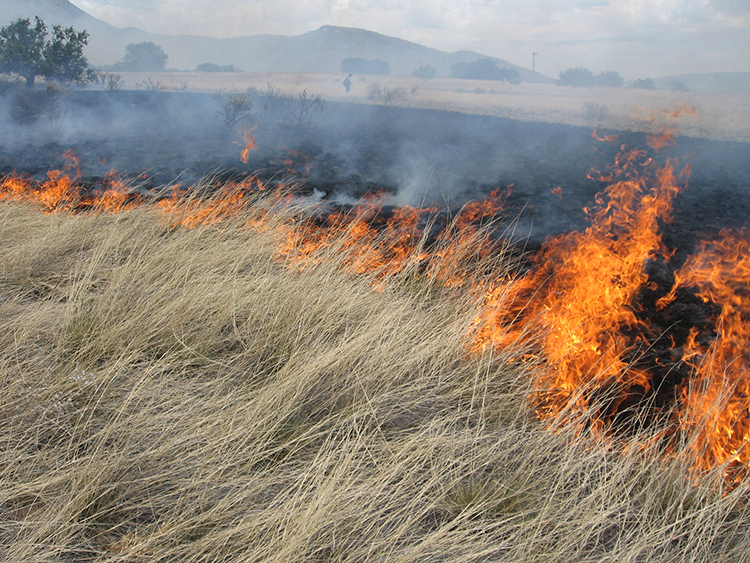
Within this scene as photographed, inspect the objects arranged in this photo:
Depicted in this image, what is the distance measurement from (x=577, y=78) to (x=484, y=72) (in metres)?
16.7

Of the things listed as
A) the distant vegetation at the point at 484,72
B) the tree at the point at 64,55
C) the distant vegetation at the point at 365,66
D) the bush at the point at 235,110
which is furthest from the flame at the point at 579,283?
the distant vegetation at the point at 365,66

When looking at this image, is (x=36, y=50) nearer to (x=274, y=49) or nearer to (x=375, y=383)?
(x=375, y=383)

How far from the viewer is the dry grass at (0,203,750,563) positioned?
5.31ft

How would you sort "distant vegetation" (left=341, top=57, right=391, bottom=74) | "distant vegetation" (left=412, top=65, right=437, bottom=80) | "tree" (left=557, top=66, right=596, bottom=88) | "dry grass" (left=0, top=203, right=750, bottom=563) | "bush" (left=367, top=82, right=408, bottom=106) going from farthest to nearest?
1. "distant vegetation" (left=341, top=57, right=391, bottom=74)
2. "distant vegetation" (left=412, top=65, right=437, bottom=80)
3. "tree" (left=557, top=66, right=596, bottom=88)
4. "bush" (left=367, top=82, right=408, bottom=106)
5. "dry grass" (left=0, top=203, right=750, bottom=563)

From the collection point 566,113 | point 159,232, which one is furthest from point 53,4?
point 159,232

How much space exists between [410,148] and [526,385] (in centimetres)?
793

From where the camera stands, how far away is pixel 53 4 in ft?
262

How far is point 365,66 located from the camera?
5138cm

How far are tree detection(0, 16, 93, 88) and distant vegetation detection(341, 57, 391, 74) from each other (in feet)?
126

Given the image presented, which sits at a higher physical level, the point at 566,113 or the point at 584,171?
the point at 566,113

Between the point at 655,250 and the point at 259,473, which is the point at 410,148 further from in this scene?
the point at 259,473

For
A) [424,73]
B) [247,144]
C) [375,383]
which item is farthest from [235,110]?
[424,73]

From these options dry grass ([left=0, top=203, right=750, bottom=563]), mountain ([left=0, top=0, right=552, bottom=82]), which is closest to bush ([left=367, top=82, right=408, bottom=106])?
dry grass ([left=0, top=203, right=750, bottom=563])

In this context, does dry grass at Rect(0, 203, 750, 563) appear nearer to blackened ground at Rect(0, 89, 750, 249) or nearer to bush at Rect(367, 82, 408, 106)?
blackened ground at Rect(0, 89, 750, 249)
